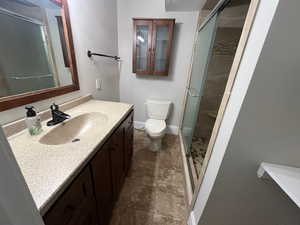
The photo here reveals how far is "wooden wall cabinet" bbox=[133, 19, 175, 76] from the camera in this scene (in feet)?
6.09

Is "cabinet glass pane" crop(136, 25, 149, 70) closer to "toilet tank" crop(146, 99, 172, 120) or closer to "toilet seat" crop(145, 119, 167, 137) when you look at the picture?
"toilet tank" crop(146, 99, 172, 120)

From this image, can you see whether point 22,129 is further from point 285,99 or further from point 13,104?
point 285,99

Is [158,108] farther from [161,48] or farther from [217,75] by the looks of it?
[217,75]

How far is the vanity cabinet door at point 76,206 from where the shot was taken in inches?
19.8

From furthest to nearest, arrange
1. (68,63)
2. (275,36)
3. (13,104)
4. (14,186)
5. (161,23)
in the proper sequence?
(161,23) < (68,63) < (13,104) < (275,36) < (14,186)

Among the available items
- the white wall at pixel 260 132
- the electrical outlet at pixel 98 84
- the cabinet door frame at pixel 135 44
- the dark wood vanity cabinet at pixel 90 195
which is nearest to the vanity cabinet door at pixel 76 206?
the dark wood vanity cabinet at pixel 90 195

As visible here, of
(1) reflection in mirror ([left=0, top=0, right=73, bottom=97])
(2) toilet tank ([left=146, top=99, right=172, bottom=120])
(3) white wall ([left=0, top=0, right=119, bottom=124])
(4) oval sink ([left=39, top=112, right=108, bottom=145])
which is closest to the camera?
(1) reflection in mirror ([left=0, top=0, right=73, bottom=97])

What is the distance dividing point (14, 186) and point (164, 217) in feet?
4.30

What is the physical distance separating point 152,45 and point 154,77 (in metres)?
0.51

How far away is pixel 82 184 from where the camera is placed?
0.65 m

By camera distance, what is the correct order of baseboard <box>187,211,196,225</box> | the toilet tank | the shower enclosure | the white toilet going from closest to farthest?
baseboard <box>187,211,196,225</box> → the shower enclosure → the white toilet → the toilet tank

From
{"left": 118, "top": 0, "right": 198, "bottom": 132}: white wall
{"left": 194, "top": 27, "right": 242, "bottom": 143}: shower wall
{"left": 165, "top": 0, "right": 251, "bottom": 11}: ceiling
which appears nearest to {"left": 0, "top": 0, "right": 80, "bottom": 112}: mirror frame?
{"left": 118, "top": 0, "right": 198, "bottom": 132}: white wall

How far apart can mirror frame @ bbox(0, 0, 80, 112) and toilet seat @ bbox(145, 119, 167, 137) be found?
3.42ft

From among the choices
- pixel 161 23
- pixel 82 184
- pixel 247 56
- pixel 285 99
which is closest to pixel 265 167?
pixel 285 99
